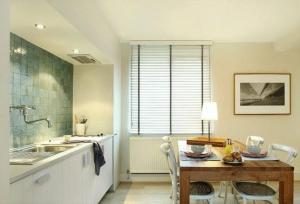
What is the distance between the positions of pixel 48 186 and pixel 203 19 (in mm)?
2808

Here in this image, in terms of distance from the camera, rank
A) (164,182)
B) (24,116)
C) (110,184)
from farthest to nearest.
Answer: (164,182), (110,184), (24,116)

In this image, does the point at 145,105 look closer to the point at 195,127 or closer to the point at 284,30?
the point at 195,127

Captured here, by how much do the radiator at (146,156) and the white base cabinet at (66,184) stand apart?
983mm

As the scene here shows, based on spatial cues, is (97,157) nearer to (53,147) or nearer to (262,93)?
(53,147)

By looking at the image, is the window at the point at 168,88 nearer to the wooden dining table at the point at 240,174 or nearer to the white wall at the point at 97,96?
the white wall at the point at 97,96

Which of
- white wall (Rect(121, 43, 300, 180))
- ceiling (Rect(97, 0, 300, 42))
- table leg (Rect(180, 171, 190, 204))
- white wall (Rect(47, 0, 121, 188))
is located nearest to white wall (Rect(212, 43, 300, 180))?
white wall (Rect(121, 43, 300, 180))

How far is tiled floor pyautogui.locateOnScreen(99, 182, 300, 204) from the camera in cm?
390

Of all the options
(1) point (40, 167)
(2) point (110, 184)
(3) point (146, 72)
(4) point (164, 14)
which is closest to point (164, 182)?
(2) point (110, 184)

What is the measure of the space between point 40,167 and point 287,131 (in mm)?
4361

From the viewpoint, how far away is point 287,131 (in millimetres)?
4902

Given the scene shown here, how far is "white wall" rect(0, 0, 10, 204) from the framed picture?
410 cm

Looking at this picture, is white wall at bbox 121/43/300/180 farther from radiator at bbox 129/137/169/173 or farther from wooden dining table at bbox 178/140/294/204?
wooden dining table at bbox 178/140/294/204

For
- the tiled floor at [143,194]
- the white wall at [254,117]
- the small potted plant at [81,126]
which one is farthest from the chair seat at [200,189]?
the white wall at [254,117]

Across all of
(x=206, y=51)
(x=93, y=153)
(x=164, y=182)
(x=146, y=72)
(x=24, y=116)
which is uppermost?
(x=206, y=51)
